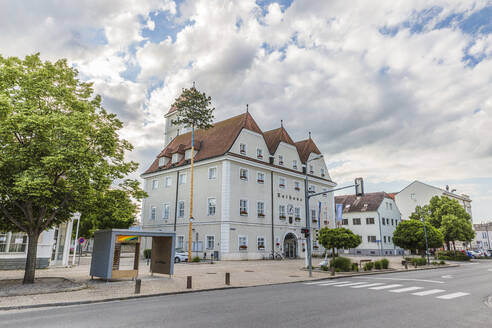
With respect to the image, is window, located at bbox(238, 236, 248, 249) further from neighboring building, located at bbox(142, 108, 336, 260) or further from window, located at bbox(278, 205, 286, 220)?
window, located at bbox(278, 205, 286, 220)

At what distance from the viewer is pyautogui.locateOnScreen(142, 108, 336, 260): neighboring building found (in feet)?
122

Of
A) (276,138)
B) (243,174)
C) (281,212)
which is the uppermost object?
(276,138)

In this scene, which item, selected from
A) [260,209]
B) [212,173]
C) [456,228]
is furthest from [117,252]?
[456,228]

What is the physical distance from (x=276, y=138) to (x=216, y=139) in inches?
374

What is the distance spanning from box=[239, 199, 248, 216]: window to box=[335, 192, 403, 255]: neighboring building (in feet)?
111

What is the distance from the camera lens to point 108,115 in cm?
1827

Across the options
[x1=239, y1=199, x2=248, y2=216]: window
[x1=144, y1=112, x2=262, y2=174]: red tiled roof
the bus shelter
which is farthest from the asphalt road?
[x1=144, y1=112, x2=262, y2=174]: red tiled roof

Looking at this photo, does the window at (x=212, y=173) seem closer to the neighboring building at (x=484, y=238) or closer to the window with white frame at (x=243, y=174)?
the window with white frame at (x=243, y=174)

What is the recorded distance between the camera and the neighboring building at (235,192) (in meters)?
37.1

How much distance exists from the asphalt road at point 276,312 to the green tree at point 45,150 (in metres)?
6.02

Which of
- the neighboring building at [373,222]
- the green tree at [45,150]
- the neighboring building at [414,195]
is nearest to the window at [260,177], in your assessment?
the green tree at [45,150]

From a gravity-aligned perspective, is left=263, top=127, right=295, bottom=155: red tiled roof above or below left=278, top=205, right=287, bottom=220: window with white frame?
above

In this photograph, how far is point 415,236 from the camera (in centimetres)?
3728

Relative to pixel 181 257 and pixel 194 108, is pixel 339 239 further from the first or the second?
pixel 194 108
